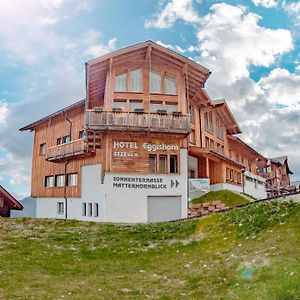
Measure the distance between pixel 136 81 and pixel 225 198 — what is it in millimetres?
15328

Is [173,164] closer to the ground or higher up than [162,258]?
higher up

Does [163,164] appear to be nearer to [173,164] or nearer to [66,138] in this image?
[173,164]

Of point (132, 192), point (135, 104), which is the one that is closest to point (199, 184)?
point (132, 192)

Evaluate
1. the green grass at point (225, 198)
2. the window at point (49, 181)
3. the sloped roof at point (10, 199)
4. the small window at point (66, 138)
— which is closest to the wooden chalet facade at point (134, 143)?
the small window at point (66, 138)

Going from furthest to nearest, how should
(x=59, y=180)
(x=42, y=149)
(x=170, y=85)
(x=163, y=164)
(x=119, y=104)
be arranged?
(x=42, y=149)
(x=59, y=180)
(x=170, y=85)
(x=119, y=104)
(x=163, y=164)

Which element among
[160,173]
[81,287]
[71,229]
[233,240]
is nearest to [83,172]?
[160,173]

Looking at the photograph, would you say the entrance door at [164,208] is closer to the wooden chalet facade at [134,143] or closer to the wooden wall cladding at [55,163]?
the wooden chalet facade at [134,143]

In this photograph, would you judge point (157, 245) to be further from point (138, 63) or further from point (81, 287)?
point (138, 63)

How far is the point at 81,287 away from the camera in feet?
45.3

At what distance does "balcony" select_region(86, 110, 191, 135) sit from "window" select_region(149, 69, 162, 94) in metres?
3.54

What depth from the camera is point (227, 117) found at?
60906 millimetres

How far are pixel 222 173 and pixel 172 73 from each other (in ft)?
48.5

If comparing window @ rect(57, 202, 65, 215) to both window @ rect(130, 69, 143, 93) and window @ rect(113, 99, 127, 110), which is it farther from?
window @ rect(130, 69, 143, 93)

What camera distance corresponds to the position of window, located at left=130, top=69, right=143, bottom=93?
41.0 metres
